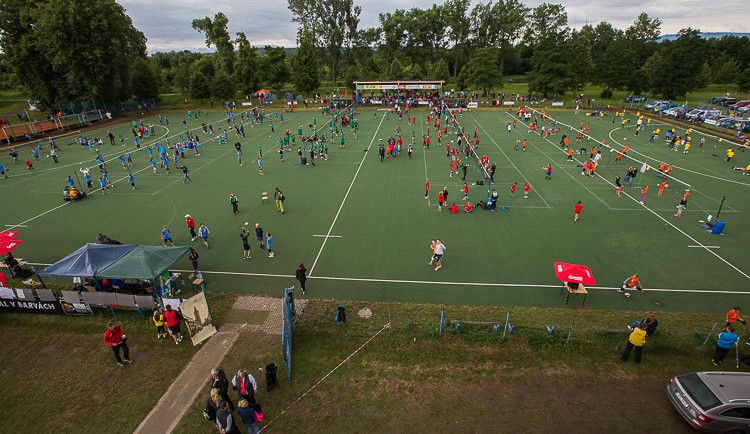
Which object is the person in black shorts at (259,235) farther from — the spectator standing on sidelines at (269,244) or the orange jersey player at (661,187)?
the orange jersey player at (661,187)

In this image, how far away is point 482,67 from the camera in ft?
238

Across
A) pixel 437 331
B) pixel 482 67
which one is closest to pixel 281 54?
pixel 482 67

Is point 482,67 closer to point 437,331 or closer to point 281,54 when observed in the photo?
point 281,54

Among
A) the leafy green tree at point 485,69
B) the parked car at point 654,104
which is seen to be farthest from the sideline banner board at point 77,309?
the leafy green tree at point 485,69

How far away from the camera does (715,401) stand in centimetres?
904

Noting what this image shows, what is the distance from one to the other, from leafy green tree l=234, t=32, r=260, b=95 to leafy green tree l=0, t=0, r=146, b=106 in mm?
23904

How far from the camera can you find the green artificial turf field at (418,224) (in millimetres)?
16078

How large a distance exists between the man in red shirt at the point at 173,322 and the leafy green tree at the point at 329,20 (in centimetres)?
8648

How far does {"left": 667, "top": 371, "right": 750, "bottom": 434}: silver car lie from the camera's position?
8.88 m

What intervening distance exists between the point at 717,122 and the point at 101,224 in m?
63.3

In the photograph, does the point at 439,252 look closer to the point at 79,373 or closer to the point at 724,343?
the point at 724,343

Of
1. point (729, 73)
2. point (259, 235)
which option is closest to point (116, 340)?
point (259, 235)

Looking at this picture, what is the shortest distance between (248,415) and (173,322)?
5.46 metres

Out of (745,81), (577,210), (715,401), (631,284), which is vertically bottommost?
(631,284)
